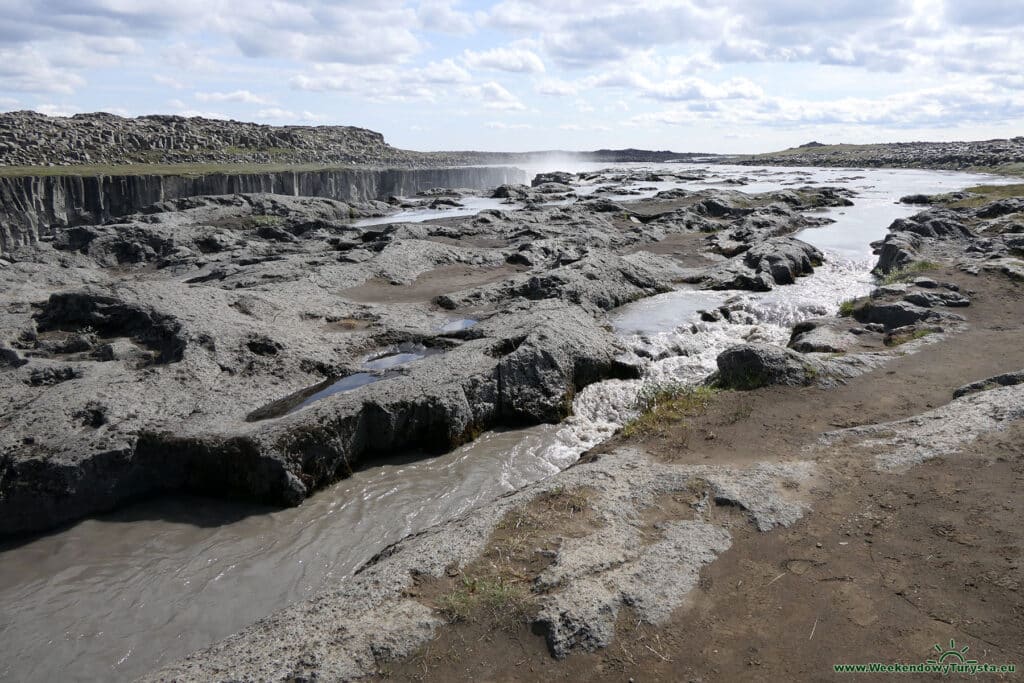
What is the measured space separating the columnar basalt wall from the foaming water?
28.9 metres

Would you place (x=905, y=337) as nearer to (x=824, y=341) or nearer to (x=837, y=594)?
(x=824, y=341)

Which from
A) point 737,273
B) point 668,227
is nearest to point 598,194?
point 668,227

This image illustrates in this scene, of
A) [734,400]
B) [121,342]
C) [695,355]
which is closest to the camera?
[734,400]

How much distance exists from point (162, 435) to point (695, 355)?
1219 centimetres

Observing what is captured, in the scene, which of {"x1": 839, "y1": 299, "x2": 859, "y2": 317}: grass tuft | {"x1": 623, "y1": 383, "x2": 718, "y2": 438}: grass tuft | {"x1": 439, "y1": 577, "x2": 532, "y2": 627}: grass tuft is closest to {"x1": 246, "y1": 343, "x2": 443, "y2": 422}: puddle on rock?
{"x1": 623, "y1": 383, "x2": 718, "y2": 438}: grass tuft

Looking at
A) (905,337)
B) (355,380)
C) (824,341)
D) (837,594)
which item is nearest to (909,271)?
(905,337)

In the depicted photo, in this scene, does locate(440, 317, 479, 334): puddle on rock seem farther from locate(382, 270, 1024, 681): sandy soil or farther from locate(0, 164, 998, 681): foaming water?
locate(382, 270, 1024, 681): sandy soil

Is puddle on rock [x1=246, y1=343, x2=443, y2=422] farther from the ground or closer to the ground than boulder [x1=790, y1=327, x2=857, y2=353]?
closer to the ground

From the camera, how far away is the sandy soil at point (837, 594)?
17.9ft

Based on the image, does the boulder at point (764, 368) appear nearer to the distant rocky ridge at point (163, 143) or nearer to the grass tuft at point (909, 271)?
the grass tuft at point (909, 271)

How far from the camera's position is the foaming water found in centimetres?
738

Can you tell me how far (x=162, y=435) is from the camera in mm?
10008

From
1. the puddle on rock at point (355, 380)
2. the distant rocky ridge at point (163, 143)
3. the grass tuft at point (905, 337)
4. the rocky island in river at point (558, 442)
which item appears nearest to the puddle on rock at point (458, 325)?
the rocky island in river at point (558, 442)

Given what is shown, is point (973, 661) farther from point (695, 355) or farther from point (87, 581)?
point (695, 355)
